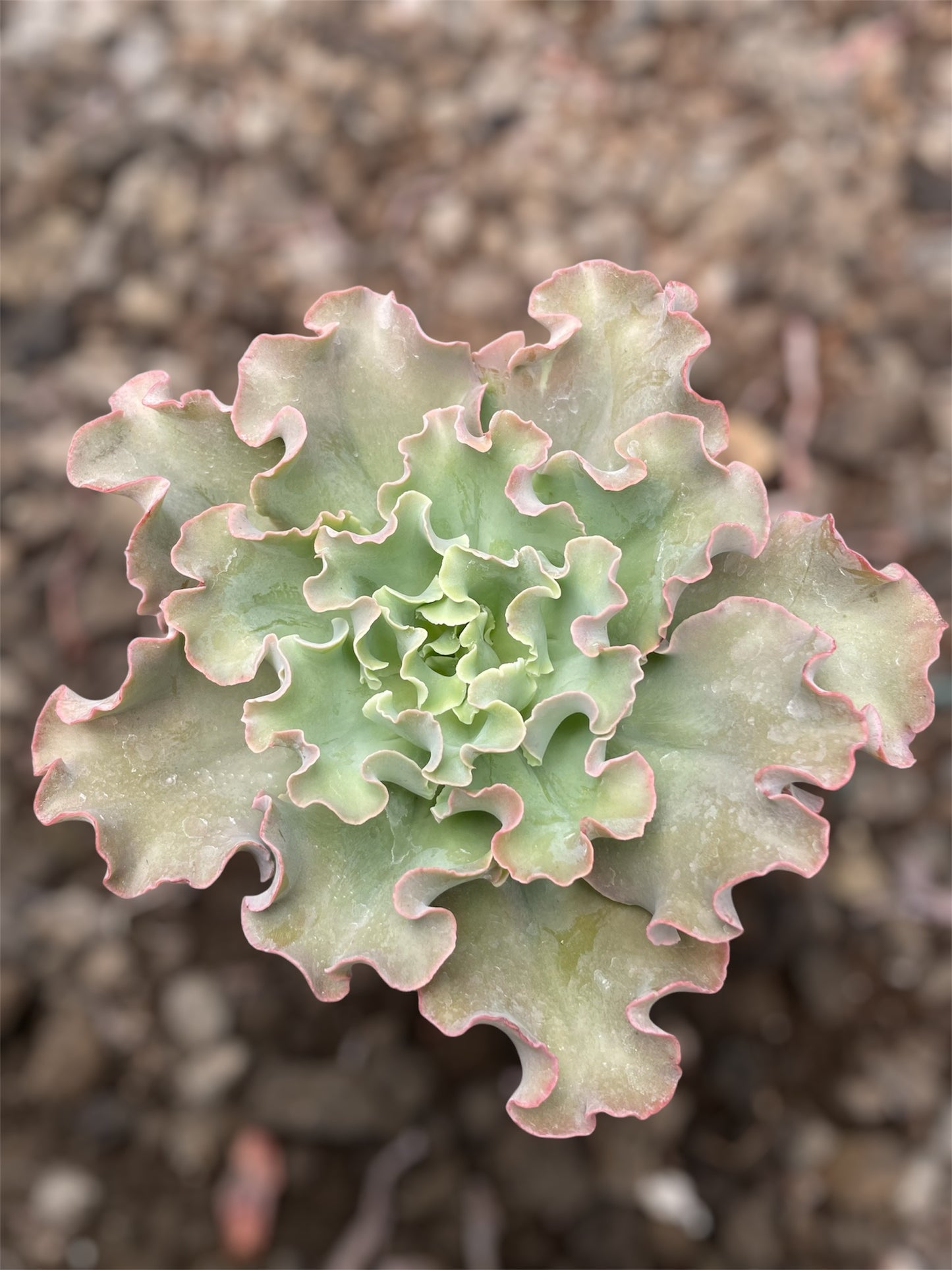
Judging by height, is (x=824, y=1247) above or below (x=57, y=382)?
below

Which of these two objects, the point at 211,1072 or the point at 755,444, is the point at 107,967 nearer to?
the point at 211,1072

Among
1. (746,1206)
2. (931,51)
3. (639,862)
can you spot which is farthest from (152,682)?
(931,51)

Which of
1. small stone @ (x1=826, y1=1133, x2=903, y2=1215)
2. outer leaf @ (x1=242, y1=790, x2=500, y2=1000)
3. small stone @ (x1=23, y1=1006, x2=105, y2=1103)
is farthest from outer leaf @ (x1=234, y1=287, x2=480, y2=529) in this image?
small stone @ (x1=826, y1=1133, x2=903, y2=1215)

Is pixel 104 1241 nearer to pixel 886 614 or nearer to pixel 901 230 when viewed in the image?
pixel 886 614

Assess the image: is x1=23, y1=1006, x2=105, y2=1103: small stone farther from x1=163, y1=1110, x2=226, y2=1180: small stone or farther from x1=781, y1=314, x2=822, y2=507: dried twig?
x1=781, y1=314, x2=822, y2=507: dried twig

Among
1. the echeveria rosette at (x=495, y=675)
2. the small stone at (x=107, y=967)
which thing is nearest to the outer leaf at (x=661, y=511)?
the echeveria rosette at (x=495, y=675)
